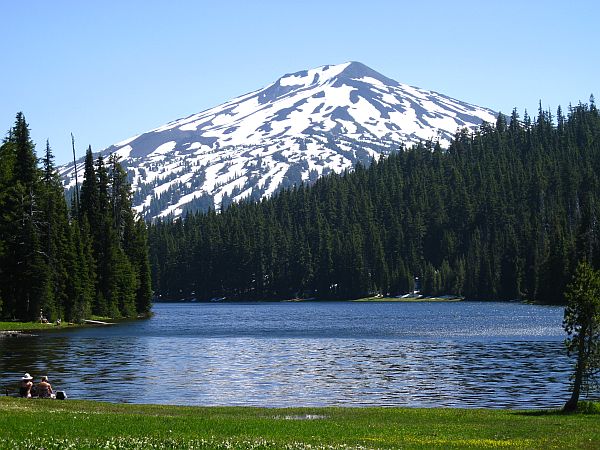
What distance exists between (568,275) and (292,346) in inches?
3722

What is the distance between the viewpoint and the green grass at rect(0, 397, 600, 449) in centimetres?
2842

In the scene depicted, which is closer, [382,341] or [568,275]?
[382,341]

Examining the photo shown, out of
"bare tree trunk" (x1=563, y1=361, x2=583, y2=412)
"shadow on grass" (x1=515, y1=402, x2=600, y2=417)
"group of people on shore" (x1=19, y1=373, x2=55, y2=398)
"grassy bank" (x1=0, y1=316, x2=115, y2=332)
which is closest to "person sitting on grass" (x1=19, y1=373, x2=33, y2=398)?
"group of people on shore" (x1=19, y1=373, x2=55, y2=398)

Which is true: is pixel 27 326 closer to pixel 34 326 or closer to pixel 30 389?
pixel 34 326

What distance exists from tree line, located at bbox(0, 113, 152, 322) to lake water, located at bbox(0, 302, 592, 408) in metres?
7.35

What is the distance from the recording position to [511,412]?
42750mm

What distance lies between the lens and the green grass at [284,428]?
93.2ft

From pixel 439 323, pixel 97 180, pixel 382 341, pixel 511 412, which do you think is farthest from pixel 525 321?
pixel 511 412

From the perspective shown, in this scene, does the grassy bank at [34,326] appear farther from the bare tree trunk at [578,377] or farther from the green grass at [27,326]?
the bare tree trunk at [578,377]

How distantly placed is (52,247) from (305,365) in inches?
1952

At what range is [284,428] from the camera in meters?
34.6

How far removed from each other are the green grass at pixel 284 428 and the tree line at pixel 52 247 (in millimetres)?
63884

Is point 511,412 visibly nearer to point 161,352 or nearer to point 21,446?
point 21,446

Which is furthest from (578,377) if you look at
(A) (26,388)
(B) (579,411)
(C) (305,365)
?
(C) (305,365)
